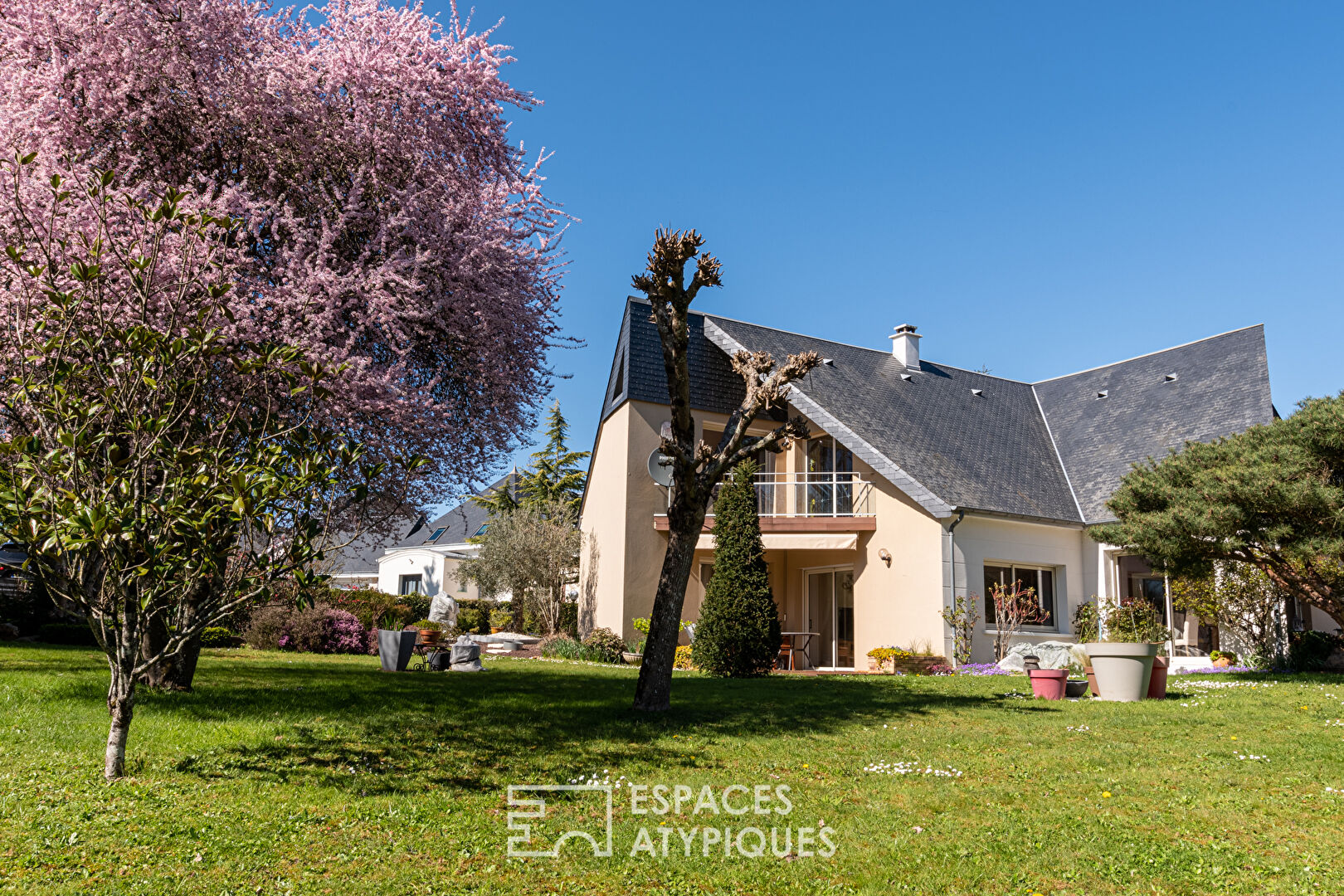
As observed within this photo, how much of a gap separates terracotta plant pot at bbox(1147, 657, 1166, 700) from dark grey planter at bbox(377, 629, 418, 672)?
11328 mm

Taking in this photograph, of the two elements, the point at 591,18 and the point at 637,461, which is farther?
the point at 637,461

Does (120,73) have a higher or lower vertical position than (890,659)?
higher

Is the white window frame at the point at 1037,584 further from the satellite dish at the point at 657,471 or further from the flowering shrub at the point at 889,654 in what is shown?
the satellite dish at the point at 657,471

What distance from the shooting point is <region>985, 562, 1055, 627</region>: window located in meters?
19.2

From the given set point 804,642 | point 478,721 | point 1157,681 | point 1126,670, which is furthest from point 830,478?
point 478,721

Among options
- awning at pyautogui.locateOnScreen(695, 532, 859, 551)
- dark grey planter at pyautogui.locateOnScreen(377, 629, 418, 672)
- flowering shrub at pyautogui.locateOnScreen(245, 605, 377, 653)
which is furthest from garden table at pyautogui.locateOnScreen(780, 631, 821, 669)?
flowering shrub at pyautogui.locateOnScreen(245, 605, 377, 653)

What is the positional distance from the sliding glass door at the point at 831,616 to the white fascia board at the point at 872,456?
3230 mm

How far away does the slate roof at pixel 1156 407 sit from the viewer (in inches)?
805

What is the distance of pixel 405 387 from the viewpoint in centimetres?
957

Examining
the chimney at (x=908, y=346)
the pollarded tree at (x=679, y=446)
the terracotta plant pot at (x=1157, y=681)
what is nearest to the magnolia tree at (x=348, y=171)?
the pollarded tree at (x=679, y=446)

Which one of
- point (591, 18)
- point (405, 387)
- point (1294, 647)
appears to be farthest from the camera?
point (1294, 647)

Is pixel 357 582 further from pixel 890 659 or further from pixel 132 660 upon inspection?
pixel 132 660

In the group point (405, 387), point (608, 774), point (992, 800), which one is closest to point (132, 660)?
point (608, 774)

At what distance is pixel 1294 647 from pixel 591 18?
54.6 feet
